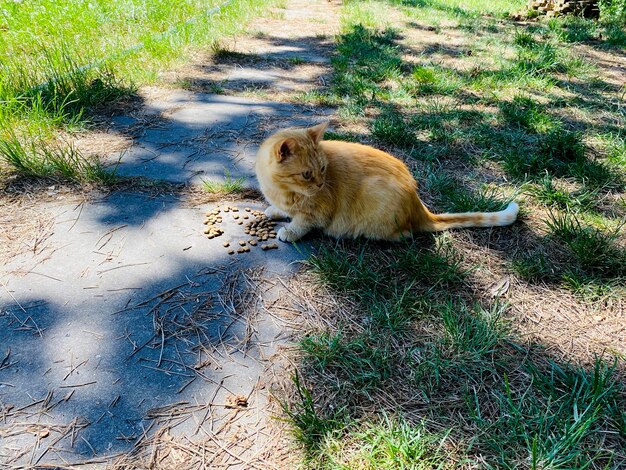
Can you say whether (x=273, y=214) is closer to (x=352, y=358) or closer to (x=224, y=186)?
(x=224, y=186)

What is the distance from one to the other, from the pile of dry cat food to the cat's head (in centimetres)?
34

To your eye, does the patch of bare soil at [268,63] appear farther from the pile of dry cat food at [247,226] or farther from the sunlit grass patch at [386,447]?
the sunlit grass patch at [386,447]

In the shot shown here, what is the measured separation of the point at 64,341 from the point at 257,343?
0.94 m

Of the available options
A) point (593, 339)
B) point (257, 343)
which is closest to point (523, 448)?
point (593, 339)

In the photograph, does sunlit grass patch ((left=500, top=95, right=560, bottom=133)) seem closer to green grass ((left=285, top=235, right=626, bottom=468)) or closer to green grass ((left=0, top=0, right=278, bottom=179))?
green grass ((left=285, top=235, right=626, bottom=468))

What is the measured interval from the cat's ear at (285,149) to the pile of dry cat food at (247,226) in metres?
0.52

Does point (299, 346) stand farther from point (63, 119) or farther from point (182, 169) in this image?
point (63, 119)

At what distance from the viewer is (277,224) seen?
300cm

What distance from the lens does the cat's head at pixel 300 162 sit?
8.61ft

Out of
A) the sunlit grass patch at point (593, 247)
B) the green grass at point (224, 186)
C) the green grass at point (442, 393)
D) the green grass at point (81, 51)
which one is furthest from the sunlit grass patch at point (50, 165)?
the sunlit grass patch at point (593, 247)

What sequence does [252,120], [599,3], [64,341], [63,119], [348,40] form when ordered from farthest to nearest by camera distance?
[599,3] → [348,40] → [252,120] → [63,119] → [64,341]

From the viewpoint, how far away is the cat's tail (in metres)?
2.82

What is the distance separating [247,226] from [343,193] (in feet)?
2.37

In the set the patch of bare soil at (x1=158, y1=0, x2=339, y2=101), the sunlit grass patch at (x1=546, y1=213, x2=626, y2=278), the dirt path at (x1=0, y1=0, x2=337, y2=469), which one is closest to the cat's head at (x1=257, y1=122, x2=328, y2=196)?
the dirt path at (x1=0, y1=0, x2=337, y2=469)
